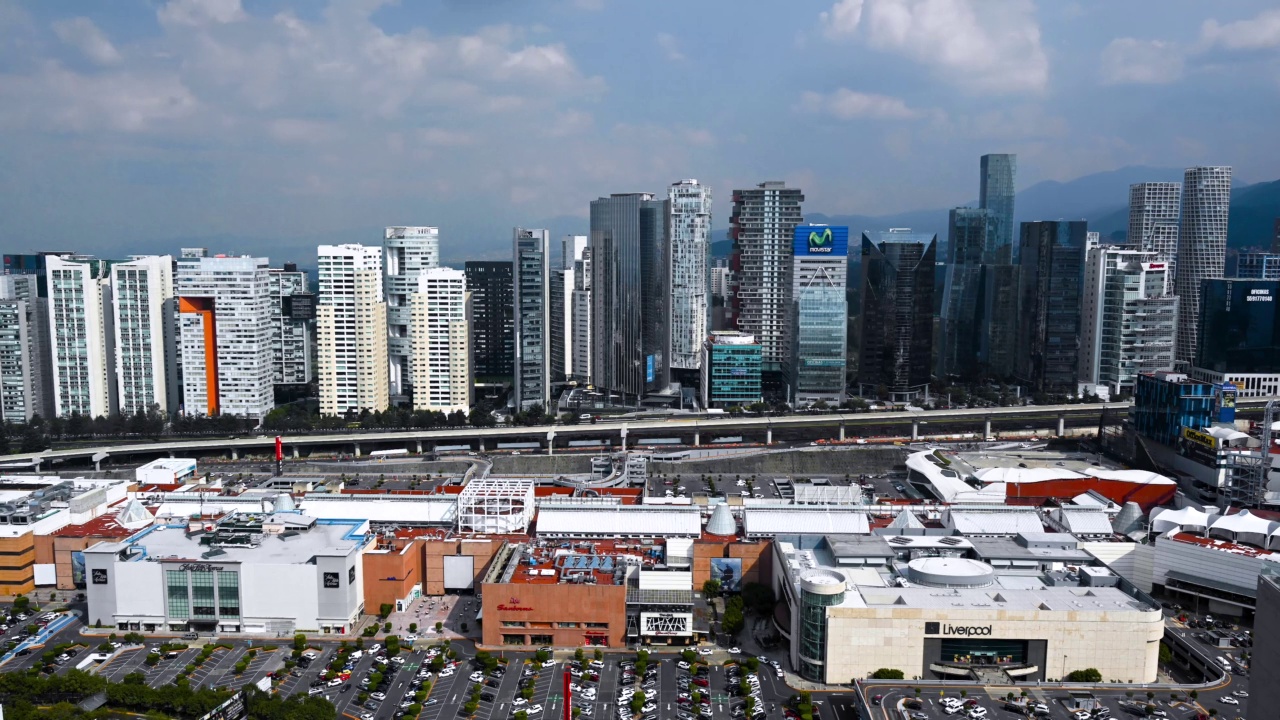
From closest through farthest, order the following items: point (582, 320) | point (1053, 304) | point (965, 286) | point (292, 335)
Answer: point (1053, 304), point (292, 335), point (582, 320), point (965, 286)

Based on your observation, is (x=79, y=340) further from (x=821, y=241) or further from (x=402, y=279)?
(x=821, y=241)

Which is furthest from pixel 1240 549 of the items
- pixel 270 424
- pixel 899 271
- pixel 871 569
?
pixel 270 424

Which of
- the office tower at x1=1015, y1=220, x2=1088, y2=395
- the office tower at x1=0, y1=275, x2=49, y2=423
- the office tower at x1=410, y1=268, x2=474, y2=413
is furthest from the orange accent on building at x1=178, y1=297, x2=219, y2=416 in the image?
the office tower at x1=1015, y1=220, x2=1088, y2=395

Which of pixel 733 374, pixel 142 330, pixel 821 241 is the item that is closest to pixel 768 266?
pixel 821 241

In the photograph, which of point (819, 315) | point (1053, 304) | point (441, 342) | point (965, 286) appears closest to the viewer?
point (441, 342)

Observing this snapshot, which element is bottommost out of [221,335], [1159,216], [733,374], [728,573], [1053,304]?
[728,573]

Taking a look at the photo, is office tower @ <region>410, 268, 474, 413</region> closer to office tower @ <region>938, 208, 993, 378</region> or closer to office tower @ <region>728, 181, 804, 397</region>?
office tower @ <region>728, 181, 804, 397</region>

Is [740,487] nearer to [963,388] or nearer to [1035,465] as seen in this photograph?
[1035,465]

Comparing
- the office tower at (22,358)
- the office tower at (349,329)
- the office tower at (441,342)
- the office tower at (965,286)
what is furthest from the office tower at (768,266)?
the office tower at (22,358)
